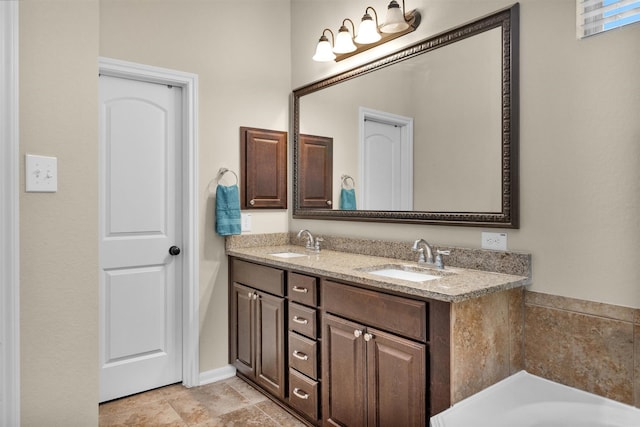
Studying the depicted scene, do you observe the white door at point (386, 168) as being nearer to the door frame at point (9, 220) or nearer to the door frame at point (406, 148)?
the door frame at point (406, 148)

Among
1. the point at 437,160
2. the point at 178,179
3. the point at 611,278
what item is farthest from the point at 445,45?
the point at 178,179

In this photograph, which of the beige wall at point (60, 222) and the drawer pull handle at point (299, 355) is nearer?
the beige wall at point (60, 222)

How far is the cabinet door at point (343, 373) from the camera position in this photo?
1901 mm

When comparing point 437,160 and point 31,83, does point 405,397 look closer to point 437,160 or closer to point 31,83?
point 437,160

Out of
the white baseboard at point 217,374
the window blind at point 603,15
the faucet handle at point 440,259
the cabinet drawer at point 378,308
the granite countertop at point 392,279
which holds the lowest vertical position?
the white baseboard at point 217,374

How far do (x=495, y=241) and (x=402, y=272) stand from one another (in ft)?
1.63

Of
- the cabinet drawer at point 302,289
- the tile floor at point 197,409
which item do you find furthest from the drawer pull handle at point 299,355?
the tile floor at point 197,409

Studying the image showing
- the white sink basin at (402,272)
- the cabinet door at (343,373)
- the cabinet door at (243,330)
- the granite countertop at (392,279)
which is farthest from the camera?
the cabinet door at (243,330)

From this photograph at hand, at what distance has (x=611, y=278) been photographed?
5.38 ft

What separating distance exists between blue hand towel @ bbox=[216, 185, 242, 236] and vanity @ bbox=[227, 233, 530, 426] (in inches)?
11.2

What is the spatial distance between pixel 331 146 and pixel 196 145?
36.2 inches

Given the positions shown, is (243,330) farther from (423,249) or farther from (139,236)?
(423,249)

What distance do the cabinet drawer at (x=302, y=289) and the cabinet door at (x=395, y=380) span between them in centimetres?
43

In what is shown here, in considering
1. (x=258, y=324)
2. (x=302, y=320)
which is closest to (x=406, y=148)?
(x=302, y=320)
